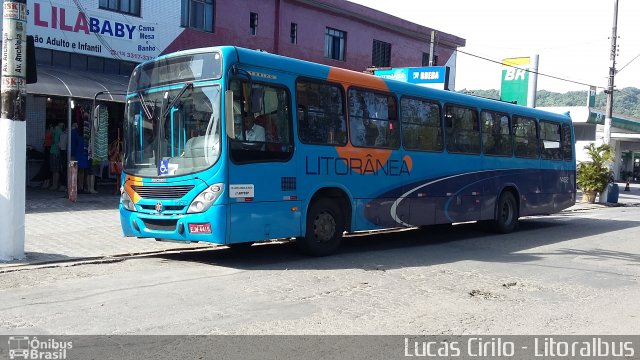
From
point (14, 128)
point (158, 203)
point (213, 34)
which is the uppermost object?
point (213, 34)

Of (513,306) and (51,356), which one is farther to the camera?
(513,306)

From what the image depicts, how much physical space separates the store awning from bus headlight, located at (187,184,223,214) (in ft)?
26.8

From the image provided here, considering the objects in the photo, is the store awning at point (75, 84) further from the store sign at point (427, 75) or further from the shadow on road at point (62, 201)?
the store sign at point (427, 75)

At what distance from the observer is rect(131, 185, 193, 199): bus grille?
28.4 feet

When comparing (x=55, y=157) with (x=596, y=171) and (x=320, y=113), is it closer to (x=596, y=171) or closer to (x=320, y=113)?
(x=320, y=113)

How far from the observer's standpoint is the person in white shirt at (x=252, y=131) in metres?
8.70

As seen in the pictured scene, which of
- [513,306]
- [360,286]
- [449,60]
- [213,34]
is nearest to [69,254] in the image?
[360,286]

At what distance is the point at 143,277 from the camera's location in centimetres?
811

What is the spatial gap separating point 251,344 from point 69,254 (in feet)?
17.8

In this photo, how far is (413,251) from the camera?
37.1 feet

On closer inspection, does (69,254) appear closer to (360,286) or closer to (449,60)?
(360,286)

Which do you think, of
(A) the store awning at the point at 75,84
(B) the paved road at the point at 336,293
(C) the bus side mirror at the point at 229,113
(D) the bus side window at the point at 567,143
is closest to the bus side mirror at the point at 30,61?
(B) the paved road at the point at 336,293

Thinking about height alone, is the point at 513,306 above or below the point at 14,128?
below

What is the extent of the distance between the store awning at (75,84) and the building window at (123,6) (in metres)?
2.10
